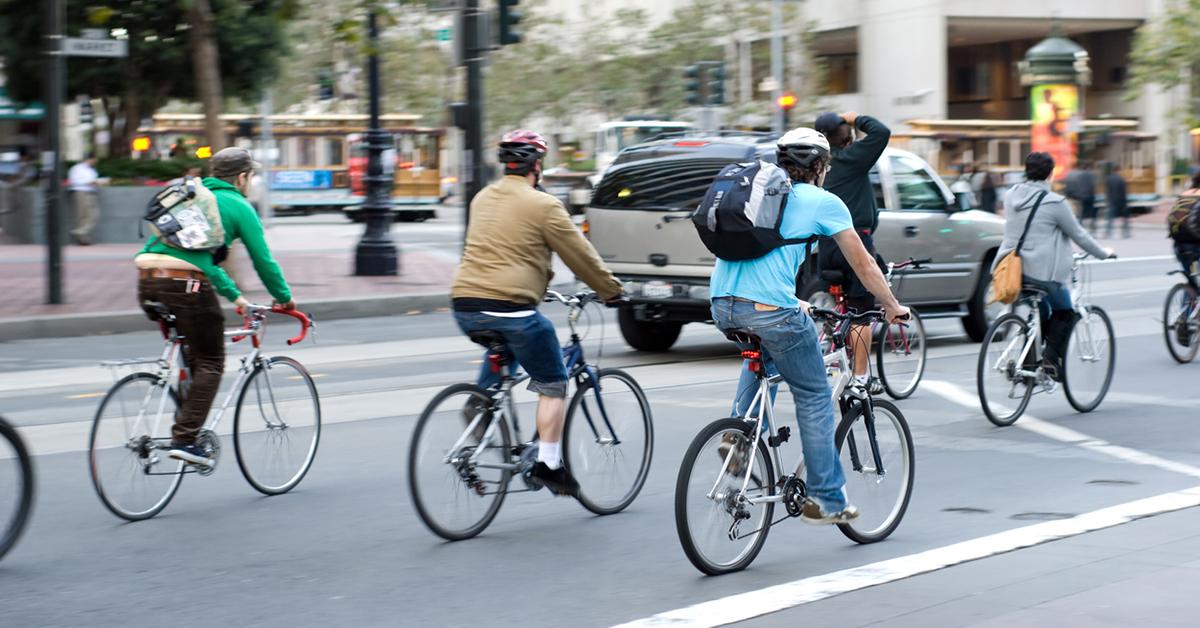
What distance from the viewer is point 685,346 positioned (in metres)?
14.0

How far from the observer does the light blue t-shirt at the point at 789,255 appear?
574 cm

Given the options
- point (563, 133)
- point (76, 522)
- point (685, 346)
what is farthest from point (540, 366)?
point (563, 133)

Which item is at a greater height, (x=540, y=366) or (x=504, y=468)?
(x=540, y=366)

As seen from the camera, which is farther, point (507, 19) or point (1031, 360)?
point (507, 19)

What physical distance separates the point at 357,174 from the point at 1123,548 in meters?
36.2

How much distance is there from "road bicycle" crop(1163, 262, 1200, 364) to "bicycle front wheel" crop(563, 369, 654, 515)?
275 inches

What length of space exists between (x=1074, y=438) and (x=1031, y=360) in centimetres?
69

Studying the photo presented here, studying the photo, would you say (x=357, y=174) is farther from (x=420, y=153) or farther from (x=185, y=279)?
(x=185, y=279)

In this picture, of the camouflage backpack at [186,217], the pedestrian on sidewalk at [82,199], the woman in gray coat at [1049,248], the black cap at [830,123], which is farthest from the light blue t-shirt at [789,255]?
the pedestrian on sidewalk at [82,199]

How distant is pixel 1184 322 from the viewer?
41.0 ft

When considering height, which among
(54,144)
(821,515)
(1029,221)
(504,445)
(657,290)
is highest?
(54,144)

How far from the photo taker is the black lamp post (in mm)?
20719

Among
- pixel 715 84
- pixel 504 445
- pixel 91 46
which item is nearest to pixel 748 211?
pixel 504 445

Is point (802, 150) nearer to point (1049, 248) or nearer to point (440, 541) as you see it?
point (440, 541)
